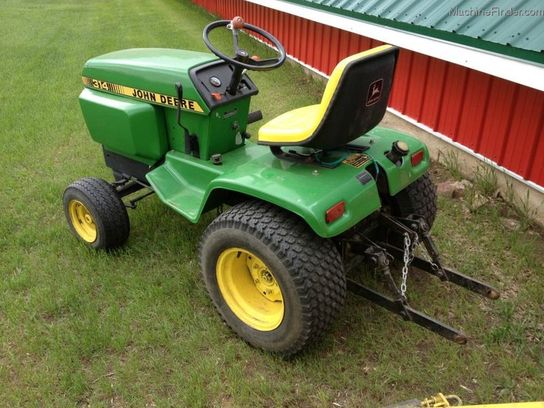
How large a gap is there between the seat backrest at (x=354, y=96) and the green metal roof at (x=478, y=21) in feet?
4.35

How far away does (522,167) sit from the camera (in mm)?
3619

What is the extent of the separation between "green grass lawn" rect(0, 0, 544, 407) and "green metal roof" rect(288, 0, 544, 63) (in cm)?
115

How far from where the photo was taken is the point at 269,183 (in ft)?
7.72

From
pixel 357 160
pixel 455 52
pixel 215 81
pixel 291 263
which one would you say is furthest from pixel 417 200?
pixel 455 52

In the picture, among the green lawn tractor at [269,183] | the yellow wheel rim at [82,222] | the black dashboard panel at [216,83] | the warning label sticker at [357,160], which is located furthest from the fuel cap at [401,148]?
the yellow wheel rim at [82,222]

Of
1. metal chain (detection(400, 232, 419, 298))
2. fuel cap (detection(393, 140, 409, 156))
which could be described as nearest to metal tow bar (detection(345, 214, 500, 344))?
metal chain (detection(400, 232, 419, 298))

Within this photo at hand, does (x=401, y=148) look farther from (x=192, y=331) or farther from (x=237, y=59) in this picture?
(x=192, y=331)

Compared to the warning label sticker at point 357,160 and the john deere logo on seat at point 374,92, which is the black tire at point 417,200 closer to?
the warning label sticker at point 357,160

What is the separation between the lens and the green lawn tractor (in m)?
2.24

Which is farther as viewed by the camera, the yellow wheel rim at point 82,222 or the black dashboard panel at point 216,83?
the yellow wheel rim at point 82,222

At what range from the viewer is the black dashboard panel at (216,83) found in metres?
2.86

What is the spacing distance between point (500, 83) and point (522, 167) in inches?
24.8

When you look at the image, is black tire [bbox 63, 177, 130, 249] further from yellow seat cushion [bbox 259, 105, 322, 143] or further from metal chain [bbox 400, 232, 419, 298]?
metal chain [bbox 400, 232, 419, 298]

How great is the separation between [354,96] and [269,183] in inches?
21.5
